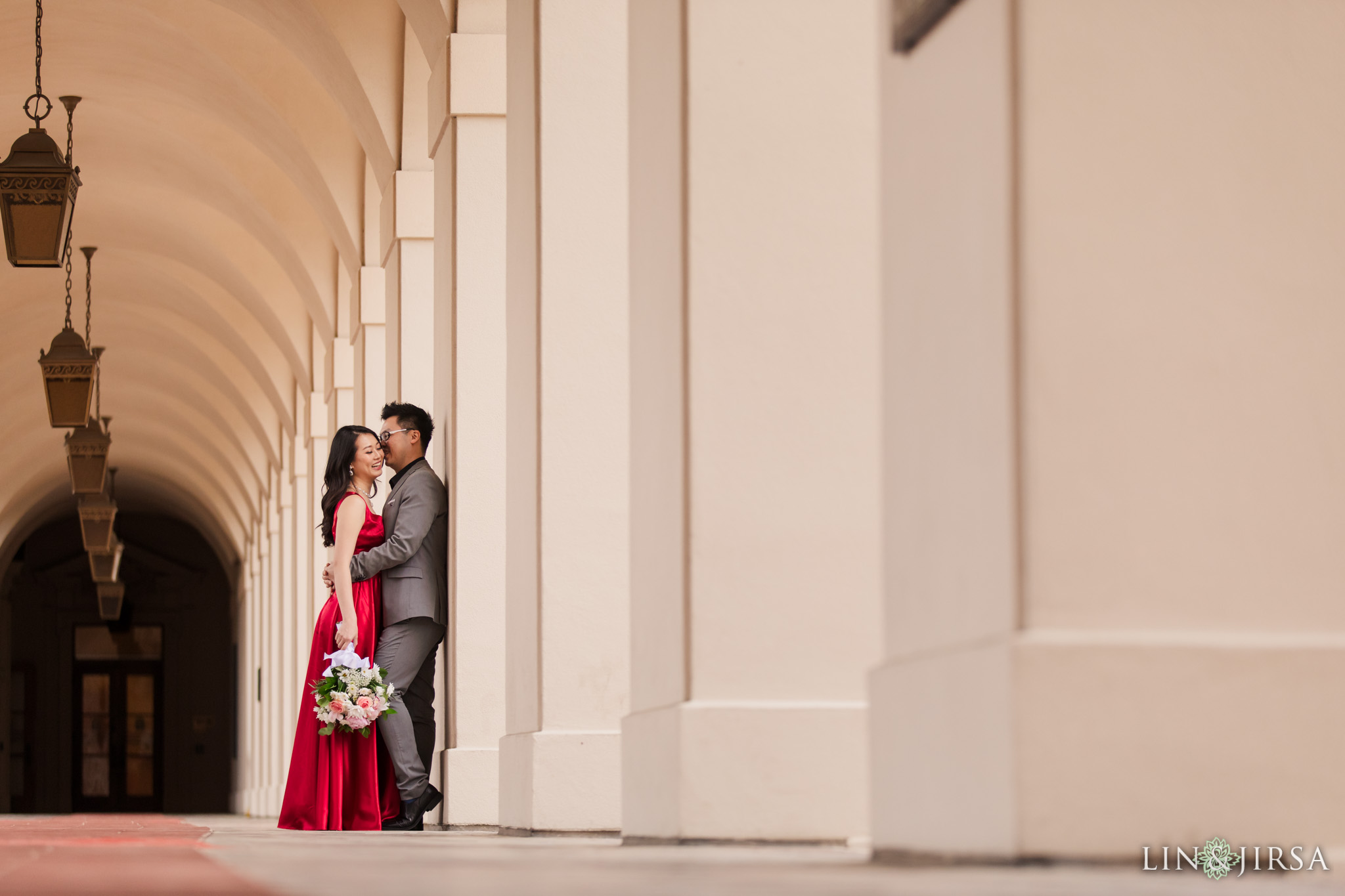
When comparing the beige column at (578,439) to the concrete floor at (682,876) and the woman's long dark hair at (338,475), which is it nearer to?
the woman's long dark hair at (338,475)

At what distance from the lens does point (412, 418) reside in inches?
314

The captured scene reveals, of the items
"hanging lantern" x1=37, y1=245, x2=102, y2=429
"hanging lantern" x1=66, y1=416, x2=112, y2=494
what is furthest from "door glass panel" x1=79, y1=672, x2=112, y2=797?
"hanging lantern" x1=37, y1=245, x2=102, y2=429

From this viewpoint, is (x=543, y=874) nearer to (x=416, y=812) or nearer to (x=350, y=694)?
(x=350, y=694)

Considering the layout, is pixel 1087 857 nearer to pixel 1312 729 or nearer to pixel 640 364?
pixel 1312 729

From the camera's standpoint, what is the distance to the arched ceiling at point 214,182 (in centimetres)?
1058

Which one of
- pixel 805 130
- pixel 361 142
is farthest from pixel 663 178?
pixel 361 142

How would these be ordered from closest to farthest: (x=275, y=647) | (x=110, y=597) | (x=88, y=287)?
(x=88, y=287) → (x=275, y=647) → (x=110, y=597)

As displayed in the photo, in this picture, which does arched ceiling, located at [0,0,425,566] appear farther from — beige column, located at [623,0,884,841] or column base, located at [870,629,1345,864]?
column base, located at [870,629,1345,864]

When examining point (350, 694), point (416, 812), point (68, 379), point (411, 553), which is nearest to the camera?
point (350, 694)

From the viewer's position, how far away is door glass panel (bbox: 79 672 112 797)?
3631cm

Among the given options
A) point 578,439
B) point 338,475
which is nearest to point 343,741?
point 338,475

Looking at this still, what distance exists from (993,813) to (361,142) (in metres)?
8.60

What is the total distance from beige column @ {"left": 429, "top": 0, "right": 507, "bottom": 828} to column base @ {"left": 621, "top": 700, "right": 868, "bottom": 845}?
3.31 m

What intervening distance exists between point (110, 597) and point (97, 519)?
9.57 metres
